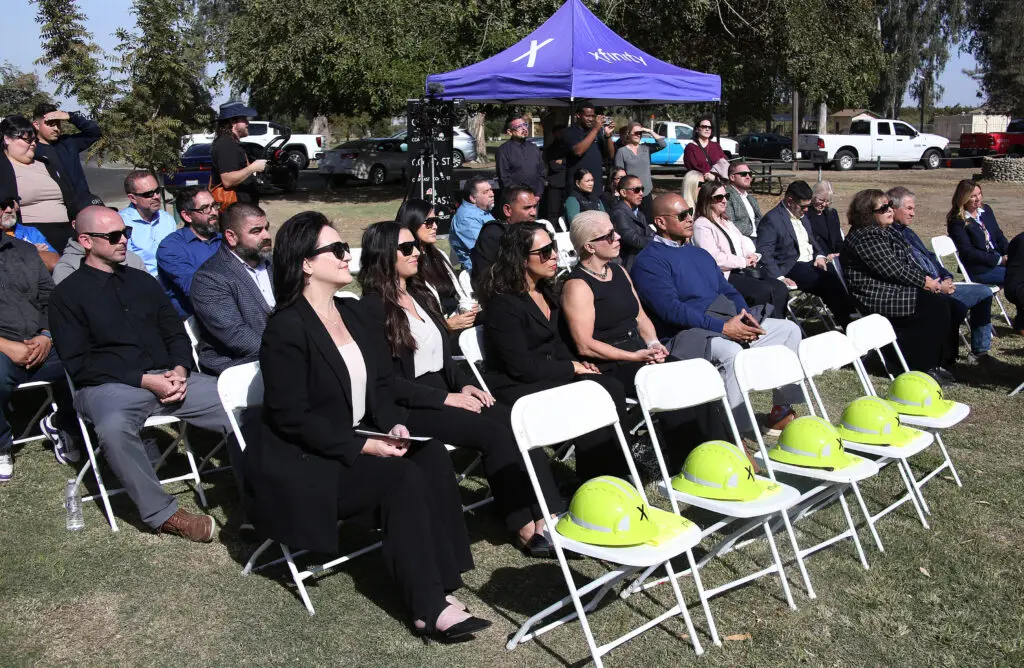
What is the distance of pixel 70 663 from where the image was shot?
10.9ft

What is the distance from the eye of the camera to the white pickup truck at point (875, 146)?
1085 inches

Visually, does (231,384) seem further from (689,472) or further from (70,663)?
(689,472)

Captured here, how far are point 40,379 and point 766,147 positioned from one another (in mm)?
29530

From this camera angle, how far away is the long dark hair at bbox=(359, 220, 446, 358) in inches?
170

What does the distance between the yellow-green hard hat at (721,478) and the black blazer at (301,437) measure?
1.36 metres

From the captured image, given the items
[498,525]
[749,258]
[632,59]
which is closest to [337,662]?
[498,525]

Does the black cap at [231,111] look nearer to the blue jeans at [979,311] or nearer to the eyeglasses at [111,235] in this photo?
the eyeglasses at [111,235]

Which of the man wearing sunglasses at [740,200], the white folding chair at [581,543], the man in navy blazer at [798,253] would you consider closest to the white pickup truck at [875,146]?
the man wearing sunglasses at [740,200]

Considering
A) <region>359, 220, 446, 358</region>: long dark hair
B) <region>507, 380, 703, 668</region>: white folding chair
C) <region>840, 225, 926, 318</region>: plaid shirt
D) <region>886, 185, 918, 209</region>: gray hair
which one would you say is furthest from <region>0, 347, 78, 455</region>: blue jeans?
<region>886, 185, 918, 209</region>: gray hair

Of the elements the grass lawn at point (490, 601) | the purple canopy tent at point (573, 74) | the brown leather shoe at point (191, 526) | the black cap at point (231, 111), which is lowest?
the grass lawn at point (490, 601)

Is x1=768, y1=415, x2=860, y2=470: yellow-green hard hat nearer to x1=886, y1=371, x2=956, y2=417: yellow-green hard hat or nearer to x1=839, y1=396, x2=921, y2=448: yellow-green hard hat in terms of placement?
x1=839, y1=396, x2=921, y2=448: yellow-green hard hat

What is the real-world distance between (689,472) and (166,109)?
12008 millimetres

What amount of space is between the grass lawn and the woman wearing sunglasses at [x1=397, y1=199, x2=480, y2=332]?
5.09ft

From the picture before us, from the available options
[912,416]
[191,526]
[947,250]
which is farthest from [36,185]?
[947,250]
